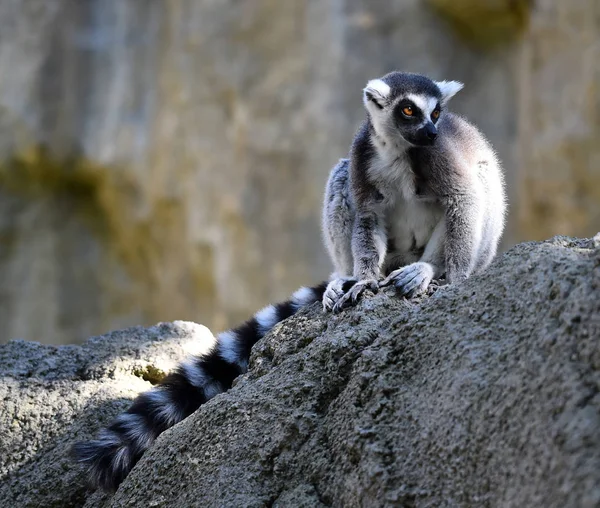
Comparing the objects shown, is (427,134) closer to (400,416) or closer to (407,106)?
(407,106)

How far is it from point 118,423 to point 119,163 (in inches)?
340

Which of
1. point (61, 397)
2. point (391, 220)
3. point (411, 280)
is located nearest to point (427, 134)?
point (391, 220)

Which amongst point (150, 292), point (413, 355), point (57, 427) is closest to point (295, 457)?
point (413, 355)

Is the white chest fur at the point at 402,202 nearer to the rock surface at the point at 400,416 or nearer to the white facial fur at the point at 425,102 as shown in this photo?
the white facial fur at the point at 425,102

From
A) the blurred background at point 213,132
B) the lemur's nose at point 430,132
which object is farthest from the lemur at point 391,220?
the blurred background at point 213,132

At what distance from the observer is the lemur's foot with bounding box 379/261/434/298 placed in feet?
13.5

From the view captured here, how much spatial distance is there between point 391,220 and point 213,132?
24.9ft

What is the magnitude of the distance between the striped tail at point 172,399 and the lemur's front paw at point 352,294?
58cm

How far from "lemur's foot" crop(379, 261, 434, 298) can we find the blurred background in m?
7.17

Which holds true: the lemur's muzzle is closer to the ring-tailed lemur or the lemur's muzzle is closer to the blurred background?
the ring-tailed lemur

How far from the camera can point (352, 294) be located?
415 centimetres

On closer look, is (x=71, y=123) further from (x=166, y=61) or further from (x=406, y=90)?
(x=406, y=90)

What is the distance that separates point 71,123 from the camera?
41.6 ft

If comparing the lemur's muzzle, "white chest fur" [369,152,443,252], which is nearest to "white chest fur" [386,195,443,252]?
"white chest fur" [369,152,443,252]
